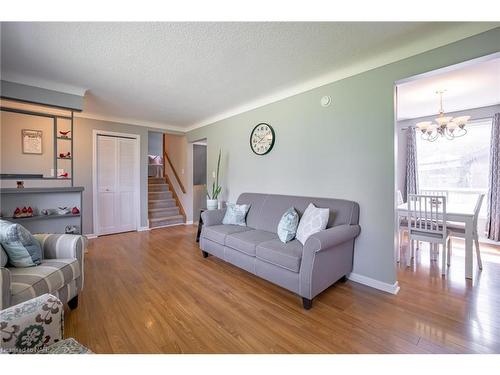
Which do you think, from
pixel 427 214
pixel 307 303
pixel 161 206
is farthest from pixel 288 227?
pixel 161 206

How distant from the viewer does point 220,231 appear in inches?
110

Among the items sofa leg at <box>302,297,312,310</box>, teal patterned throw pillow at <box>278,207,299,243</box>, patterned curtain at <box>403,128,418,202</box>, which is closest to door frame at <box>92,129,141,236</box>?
teal patterned throw pillow at <box>278,207,299,243</box>

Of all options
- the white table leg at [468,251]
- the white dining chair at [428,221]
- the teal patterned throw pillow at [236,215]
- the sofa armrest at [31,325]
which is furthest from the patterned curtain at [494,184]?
the sofa armrest at [31,325]

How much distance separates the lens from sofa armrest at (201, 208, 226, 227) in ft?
10.2

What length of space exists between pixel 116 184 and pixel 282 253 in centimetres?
387

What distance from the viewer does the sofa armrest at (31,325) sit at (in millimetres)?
879

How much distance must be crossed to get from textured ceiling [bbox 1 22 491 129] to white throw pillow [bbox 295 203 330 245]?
5.22ft

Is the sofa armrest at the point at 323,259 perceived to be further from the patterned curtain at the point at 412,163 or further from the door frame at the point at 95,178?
the door frame at the point at 95,178

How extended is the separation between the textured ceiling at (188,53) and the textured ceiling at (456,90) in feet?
3.41

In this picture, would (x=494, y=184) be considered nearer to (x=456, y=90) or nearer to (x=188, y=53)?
(x=456, y=90)

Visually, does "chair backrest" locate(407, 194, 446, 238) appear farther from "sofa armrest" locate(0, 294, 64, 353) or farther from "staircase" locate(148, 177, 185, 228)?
"staircase" locate(148, 177, 185, 228)

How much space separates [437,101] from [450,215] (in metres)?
2.16
